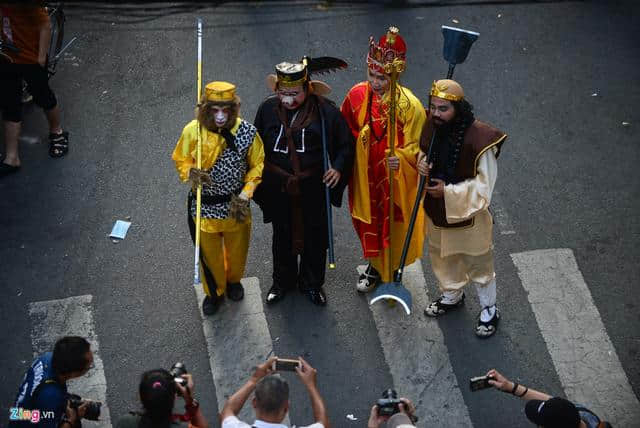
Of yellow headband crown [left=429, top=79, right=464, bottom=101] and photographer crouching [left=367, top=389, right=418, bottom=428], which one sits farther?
yellow headband crown [left=429, top=79, right=464, bottom=101]

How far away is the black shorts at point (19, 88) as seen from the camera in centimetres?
754

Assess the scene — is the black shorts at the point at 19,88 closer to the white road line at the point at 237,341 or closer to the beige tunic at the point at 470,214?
the white road line at the point at 237,341

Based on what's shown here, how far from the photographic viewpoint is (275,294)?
6.86 meters

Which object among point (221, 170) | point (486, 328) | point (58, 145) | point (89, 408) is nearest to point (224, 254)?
point (221, 170)

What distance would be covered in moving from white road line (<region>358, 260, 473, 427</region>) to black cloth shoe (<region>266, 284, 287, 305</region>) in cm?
72

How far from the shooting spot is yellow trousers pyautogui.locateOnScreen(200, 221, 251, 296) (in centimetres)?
634

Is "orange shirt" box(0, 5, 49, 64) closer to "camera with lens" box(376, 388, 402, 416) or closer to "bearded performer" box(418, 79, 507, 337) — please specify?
"bearded performer" box(418, 79, 507, 337)

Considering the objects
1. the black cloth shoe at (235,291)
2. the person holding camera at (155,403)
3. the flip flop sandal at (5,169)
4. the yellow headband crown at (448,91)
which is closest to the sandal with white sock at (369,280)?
the black cloth shoe at (235,291)

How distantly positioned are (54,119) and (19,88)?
0.41 m

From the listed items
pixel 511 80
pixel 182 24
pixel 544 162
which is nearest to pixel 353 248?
pixel 544 162

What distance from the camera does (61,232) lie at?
7363mm

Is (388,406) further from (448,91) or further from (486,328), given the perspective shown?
(448,91)

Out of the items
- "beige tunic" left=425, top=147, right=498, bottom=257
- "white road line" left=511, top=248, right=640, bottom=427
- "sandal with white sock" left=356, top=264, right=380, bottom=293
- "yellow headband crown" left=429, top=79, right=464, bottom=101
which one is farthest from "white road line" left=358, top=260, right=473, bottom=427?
"yellow headband crown" left=429, top=79, right=464, bottom=101

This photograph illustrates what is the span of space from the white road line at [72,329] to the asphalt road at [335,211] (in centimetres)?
7
